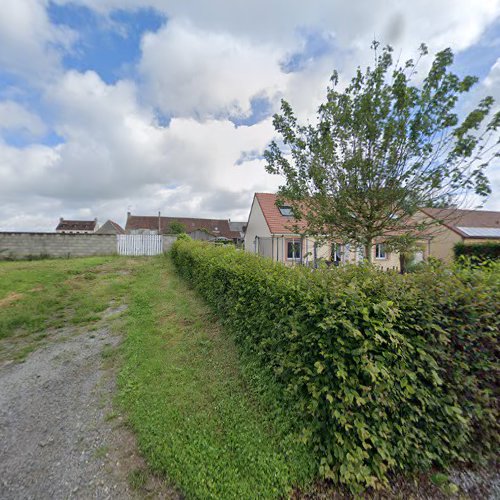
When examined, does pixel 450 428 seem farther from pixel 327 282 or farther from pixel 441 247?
pixel 441 247

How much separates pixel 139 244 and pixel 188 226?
3545 cm

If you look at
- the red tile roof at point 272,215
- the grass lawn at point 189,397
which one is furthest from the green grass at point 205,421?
the red tile roof at point 272,215

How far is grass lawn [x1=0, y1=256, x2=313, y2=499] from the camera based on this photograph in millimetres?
1833

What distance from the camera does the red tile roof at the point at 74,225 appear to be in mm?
54656

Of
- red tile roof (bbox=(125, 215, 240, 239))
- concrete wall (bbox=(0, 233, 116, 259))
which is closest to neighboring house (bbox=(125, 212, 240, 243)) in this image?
red tile roof (bbox=(125, 215, 240, 239))

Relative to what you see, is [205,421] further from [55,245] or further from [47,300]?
[55,245]

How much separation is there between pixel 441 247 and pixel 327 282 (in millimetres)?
26599

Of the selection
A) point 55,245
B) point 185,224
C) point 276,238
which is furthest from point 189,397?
point 185,224

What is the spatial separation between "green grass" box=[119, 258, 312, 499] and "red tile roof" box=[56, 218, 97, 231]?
205 ft

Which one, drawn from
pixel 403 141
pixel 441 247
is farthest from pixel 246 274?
pixel 441 247

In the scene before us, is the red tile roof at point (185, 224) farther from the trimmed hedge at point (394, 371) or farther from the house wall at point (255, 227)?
the trimmed hedge at point (394, 371)

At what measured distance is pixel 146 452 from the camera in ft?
6.73

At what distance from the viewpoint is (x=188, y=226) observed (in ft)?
173

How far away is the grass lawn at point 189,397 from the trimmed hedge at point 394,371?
0.36m
